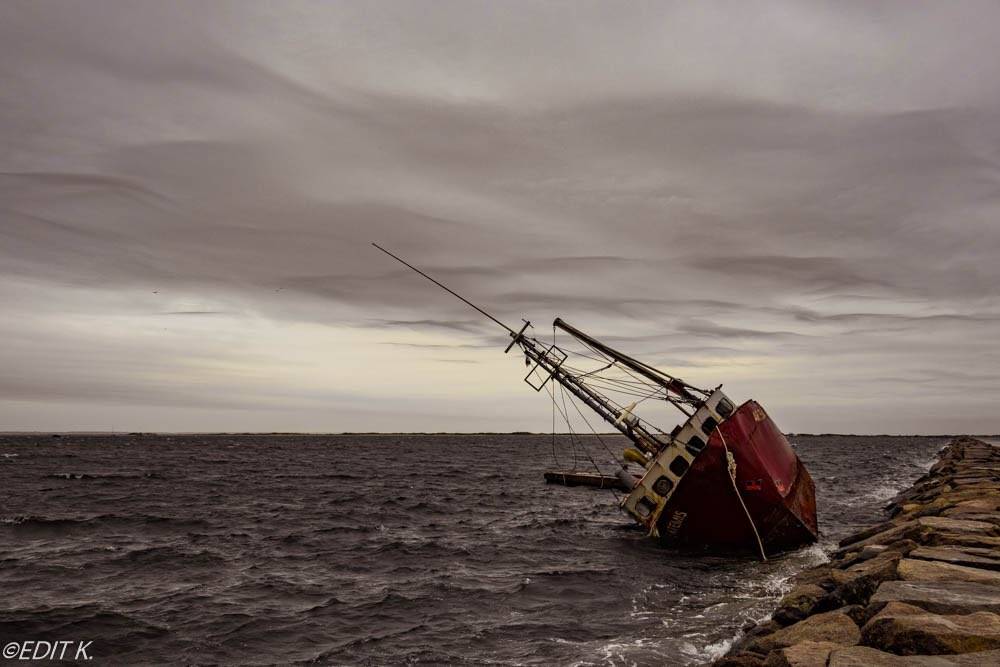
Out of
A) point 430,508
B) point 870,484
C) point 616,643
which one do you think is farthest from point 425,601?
point 870,484

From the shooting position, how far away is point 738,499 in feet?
71.2

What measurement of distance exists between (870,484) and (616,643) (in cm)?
4780

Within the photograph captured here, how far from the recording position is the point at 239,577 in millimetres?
18750

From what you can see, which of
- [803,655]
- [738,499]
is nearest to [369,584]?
[738,499]

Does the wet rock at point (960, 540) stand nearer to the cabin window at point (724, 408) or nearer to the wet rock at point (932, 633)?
the wet rock at point (932, 633)

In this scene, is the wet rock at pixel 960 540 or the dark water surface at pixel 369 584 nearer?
the wet rock at pixel 960 540

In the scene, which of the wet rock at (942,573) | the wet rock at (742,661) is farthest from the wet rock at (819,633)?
the wet rock at (942,573)

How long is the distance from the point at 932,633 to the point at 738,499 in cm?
1508

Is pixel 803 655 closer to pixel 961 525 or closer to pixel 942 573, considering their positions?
pixel 942 573

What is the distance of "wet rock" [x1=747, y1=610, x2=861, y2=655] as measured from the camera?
28.3 ft

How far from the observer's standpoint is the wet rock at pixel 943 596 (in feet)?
26.7

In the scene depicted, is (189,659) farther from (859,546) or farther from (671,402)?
(671,402)

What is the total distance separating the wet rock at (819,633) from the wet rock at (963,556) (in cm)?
293

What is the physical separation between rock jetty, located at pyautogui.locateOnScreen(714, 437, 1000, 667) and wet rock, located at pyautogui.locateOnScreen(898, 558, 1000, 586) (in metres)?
0.01
